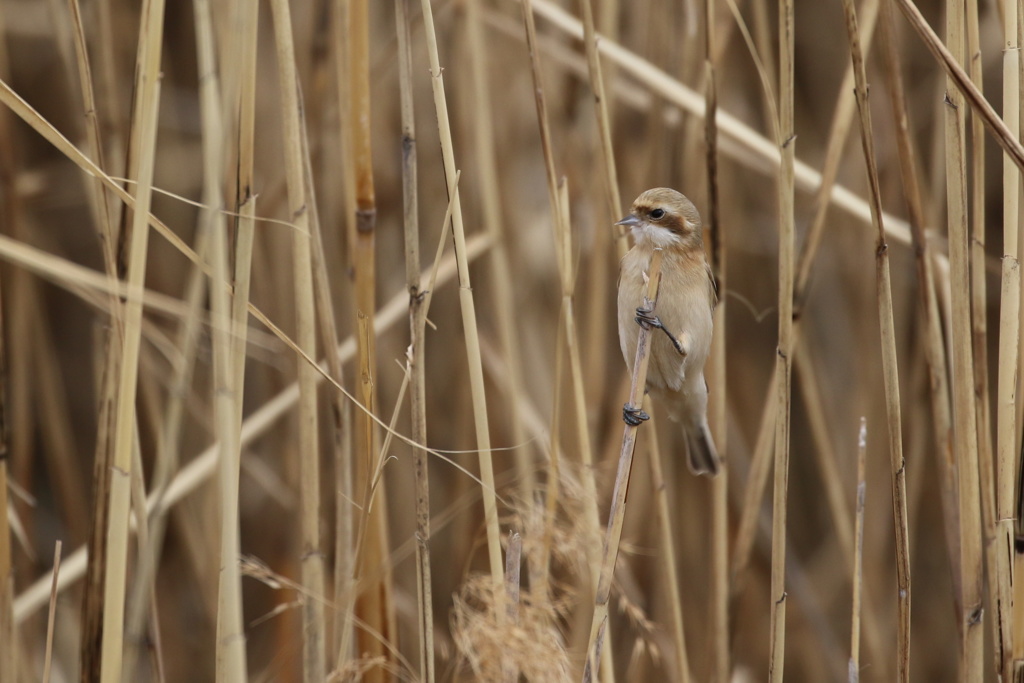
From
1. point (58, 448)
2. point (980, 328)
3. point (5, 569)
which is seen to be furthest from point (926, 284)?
point (58, 448)

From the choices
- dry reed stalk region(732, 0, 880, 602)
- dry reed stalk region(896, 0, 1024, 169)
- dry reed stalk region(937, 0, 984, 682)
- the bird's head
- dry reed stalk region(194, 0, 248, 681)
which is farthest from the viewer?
the bird's head

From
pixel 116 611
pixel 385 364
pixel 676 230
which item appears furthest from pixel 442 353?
pixel 116 611

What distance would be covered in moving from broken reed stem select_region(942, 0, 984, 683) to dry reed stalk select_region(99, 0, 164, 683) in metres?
1.14

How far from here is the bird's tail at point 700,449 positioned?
219 centimetres

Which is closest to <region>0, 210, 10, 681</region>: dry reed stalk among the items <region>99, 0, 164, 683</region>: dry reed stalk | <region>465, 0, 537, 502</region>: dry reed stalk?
<region>99, 0, 164, 683</region>: dry reed stalk

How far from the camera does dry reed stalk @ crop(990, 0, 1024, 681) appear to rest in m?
1.38

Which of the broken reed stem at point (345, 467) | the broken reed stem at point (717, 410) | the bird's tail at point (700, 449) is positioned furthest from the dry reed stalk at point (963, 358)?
the broken reed stem at point (345, 467)

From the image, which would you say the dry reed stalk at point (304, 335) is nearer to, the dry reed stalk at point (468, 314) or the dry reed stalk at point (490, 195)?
the dry reed stalk at point (468, 314)

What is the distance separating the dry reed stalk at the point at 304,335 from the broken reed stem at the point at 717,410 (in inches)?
28.1

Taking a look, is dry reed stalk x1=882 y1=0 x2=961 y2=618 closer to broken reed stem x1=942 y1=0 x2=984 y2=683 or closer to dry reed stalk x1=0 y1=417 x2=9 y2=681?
broken reed stem x1=942 y1=0 x2=984 y2=683

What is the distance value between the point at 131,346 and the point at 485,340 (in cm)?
149

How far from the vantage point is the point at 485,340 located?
2.55m

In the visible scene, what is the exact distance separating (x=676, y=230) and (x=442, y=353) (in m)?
1.15

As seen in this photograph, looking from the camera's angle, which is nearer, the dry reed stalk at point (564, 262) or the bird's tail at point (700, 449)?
the dry reed stalk at point (564, 262)
